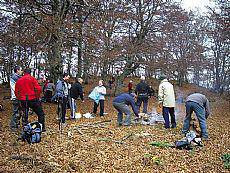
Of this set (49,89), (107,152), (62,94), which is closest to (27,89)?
(62,94)

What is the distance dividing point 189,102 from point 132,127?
8.08 ft

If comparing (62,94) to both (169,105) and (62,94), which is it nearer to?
(62,94)

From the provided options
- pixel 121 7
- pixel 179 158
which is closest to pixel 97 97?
pixel 179 158

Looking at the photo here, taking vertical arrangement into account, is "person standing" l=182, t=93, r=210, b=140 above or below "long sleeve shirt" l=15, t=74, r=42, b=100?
below

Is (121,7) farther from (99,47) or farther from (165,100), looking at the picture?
(165,100)

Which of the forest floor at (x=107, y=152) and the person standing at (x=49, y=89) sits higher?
the person standing at (x=49, y=89)

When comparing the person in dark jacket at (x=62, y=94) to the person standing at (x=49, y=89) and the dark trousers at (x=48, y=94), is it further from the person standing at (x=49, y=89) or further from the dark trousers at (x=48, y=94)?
the dark trousers at (x=48, y=94)

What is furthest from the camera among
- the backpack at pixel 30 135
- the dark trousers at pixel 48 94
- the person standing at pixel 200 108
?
the dark trousers at pixel 48 94

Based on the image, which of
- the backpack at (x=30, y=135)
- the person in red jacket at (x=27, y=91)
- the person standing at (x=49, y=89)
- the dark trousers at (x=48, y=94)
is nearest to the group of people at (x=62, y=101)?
the person in red jacket at (x=27, y=91)

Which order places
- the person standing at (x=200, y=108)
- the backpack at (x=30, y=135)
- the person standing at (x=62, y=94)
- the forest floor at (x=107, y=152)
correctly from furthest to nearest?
the person standing at (x=62, y=94)
the person standing at (x=200, y=108)
the backpack at (x=30, y=135)
the forest floor at (x=107, y=152)

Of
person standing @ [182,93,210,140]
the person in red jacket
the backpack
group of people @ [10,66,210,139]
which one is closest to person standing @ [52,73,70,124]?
group of people @ [10,66,210,139]

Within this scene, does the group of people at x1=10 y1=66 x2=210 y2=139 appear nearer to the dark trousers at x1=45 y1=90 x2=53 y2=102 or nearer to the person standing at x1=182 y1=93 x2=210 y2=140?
the person standing at x1=182 y1=93 x2=210 y2=140

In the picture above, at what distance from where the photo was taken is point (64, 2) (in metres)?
17.3

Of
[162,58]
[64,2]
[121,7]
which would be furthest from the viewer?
[162,58]
